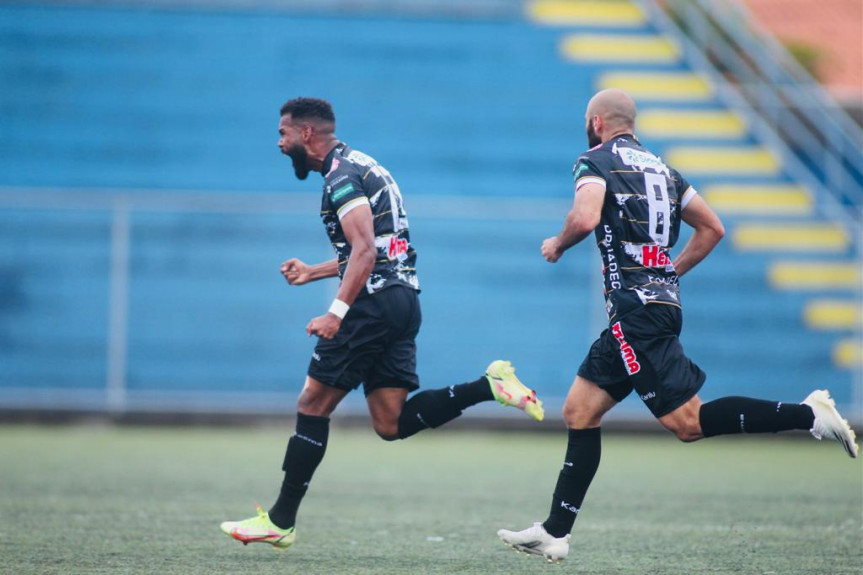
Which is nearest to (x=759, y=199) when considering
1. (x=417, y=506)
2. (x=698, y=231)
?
(x=417, y=506)

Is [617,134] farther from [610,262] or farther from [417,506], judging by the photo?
[417,506]

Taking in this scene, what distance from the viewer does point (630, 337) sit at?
18.0ft

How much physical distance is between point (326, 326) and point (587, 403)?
1.18 metres

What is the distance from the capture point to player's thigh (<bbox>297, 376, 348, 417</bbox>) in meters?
5.97

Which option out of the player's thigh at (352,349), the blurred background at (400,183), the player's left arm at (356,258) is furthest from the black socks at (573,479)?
the blurred background at (400,183)

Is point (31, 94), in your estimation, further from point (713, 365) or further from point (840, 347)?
point (840, 347)

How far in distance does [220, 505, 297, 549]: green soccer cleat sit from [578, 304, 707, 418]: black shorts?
4.99 feet

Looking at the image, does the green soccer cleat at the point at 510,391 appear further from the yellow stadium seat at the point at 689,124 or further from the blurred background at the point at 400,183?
the yellow stadium seat at the point at 689,124

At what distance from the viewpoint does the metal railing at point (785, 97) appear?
16.5 m

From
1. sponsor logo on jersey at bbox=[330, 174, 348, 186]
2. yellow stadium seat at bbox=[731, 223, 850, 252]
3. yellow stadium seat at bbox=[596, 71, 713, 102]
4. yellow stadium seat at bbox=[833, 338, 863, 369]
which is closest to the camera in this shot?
sponsor logo on jersey at bbox=[330, 174, 348, 186]

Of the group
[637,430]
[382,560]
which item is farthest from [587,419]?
[637,430]

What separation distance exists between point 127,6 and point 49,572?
13.3 m

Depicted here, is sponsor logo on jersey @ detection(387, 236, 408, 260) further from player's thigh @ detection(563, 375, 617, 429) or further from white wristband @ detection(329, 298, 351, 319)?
player's thigh @ detection(563, 375, 617, 429)

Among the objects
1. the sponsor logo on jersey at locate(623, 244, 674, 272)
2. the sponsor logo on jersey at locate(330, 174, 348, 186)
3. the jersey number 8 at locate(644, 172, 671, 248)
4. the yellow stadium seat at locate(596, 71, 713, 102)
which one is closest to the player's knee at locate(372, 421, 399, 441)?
the sponsor logo on jersey at locate(330, 174, 348, 186)
